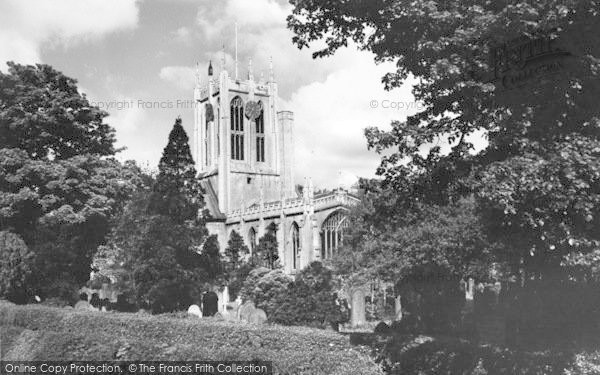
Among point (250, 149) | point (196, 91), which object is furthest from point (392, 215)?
point (196, 91)

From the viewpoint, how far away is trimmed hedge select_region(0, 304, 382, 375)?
1257 cm

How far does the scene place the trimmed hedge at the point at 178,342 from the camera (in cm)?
1257

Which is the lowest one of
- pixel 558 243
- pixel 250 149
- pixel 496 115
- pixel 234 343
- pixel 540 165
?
pixel 234 343

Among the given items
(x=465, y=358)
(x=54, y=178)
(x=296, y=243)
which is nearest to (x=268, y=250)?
(x=296, y=243)

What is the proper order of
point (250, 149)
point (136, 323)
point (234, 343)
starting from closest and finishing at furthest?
1. point (234, 343)
2. point (136, 323)
3. point (250, 149)

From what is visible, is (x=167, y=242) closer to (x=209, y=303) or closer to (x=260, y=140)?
(x=209, y=303)

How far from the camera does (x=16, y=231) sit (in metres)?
31.2

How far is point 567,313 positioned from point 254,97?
7113 cm

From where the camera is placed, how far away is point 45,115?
101ft

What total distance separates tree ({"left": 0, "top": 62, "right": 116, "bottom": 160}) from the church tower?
142 ft

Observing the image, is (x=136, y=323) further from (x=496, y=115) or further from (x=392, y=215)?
→ (x=496, y=115)

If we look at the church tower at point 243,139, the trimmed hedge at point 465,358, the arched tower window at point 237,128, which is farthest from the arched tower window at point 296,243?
the trimmed hedge at point 465,358

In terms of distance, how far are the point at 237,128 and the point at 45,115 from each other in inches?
1973

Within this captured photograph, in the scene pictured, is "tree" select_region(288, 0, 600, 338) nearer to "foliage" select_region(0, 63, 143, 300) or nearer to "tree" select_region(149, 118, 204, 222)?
"tree" select_region(149, 118, 204, 222)
